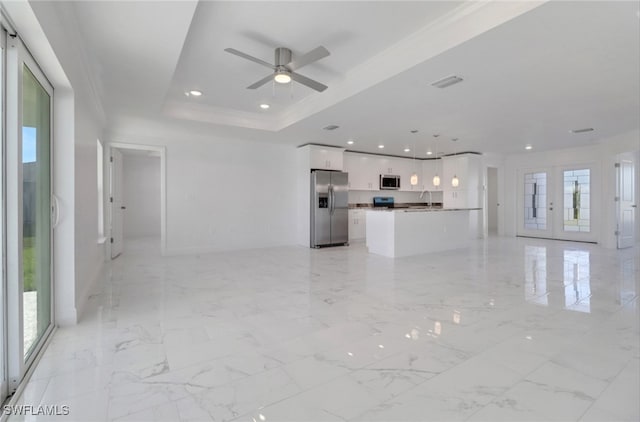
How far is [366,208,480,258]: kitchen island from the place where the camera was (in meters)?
5.98

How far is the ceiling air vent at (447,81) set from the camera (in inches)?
135

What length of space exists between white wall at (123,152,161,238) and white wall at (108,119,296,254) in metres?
3.23

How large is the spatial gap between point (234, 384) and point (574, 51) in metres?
3.93

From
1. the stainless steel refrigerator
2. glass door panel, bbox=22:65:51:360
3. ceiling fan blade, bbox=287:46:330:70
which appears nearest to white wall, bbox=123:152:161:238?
the stainless steel refrigerator

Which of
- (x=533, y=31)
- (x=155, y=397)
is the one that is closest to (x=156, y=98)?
(x=155, y=397)

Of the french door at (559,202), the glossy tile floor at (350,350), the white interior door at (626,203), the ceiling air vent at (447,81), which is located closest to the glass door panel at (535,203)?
A: the french door at (559,202)

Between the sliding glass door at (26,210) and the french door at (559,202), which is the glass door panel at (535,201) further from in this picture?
the sliding glass door at (26,210)

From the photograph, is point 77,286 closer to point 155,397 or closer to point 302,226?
point 155,397

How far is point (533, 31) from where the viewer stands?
99.0 inches

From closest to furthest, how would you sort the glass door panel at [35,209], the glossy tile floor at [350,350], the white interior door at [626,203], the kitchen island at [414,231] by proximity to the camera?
the glossy tile floor at [350,350], the glass door panel at [35,209], the kitchen island at [414,231], the white interior door at [626,203]

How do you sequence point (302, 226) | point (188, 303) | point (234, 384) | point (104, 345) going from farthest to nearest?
point (302, 226), point (188, 303), point (104, 345), point (234, 384)

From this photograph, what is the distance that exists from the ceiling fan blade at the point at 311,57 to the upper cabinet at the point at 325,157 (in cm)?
416

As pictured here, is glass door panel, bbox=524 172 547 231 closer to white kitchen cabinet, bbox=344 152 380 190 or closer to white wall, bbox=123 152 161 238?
white kitchen cabinet, bbox=344 152 380 190

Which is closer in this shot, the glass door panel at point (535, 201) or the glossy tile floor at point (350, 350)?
the glossy tile floor at point (350, 350)
